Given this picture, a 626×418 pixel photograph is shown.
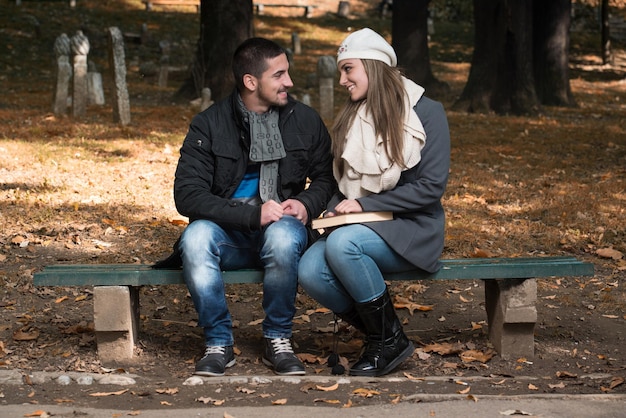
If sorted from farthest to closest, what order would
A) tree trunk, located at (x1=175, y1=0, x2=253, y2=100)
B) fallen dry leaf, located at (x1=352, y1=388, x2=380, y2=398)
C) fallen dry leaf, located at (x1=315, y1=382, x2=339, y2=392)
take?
1. tree trunk, located at (x1=175, y1=0, x2=253, y2=100)
2. fallen dry leaf, located at (x1=315, y1=382, x2=339, y2=392)
3. fallen dry leaf, located at (x1=352, y1=388, x2=380, y2=398)

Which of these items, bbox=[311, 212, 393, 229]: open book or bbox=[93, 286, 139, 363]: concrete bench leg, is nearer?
bbox=[311, 212, 393, 229]: open book

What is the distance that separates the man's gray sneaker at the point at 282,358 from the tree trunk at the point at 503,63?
11.4 meters

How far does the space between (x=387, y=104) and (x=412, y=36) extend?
1383cm

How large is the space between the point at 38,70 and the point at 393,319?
18.7 m

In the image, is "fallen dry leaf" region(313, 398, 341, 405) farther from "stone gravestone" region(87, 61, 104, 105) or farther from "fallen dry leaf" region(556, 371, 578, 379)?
"stone gravestone" region(87, 61, 104, 105)

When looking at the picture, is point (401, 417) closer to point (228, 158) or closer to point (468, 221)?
point (228, 158)

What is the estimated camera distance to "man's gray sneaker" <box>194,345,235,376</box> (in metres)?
4.85

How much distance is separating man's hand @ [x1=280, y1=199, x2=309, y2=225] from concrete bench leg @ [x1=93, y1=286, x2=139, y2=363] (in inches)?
34.5

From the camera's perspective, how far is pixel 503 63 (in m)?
15.8

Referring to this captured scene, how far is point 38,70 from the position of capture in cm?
2216

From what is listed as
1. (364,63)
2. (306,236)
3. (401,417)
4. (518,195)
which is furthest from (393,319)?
(518,195)

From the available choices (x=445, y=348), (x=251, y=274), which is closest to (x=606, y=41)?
(x=445, y=348)

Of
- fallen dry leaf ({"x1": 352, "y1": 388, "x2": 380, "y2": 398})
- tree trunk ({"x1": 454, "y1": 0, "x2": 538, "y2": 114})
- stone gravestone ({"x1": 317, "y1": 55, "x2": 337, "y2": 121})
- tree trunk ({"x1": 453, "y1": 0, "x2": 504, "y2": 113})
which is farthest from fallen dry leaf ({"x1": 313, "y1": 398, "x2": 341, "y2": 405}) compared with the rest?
tree trunk ({"x1": 453, "y1": 0, "x2": 504, "y2": 113})

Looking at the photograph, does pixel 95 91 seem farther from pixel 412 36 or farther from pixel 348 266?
pixel 348 266
